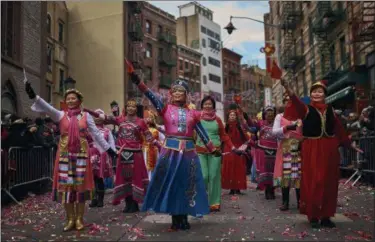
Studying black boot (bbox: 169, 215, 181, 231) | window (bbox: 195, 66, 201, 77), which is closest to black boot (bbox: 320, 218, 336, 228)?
black boot (bbox: 169, 215, 181, 231)

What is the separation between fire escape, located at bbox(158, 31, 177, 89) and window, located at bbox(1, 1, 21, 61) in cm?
3714

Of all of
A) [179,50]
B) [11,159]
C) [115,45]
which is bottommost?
[11,159]

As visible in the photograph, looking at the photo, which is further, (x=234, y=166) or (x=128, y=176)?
(x=234, y=166)

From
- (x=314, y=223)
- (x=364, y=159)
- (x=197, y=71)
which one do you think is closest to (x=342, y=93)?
(x=364, y=159)

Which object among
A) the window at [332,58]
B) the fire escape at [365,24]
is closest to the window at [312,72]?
the window at [332,58]

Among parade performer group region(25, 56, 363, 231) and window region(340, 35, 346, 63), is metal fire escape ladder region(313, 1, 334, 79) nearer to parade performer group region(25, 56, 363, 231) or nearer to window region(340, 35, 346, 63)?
window region(340, 35, 346, 63)

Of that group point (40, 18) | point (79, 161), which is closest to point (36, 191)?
point (79, 161)

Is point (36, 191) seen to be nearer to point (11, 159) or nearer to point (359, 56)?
point (11, 159)

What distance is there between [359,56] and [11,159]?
53.3 feet

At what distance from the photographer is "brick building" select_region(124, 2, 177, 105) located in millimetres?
51031

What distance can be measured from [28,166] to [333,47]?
19149 mm

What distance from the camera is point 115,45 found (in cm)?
3656

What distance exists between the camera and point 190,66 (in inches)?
2675

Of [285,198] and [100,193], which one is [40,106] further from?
[285,198]
